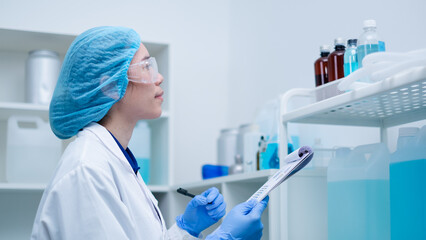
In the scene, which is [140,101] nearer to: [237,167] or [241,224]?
[241,224]

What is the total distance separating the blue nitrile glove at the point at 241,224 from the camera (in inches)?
54.2

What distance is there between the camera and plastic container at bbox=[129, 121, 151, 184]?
2.70m

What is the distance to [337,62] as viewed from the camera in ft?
5.56

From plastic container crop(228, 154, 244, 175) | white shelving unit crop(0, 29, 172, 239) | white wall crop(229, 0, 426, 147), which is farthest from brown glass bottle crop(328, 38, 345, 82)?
white shelving unit crop(0, 29, 172, 239)

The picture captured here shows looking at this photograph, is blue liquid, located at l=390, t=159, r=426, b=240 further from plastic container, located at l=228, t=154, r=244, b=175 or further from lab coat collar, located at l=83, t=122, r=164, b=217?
plastic container, located at l=228, t=154, r=244, b=175

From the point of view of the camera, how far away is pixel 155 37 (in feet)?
10.4

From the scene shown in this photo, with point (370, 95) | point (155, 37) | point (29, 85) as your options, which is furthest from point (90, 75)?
point (155, 37)

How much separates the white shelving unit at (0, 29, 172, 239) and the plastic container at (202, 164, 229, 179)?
0.74ft

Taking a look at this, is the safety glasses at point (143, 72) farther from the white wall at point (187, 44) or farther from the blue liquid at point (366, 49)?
the white wall at point (187, 44)

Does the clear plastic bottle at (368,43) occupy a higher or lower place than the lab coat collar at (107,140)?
higher

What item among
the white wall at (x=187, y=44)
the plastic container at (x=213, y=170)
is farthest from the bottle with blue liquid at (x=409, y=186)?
the white wall at (x=187, y=44)

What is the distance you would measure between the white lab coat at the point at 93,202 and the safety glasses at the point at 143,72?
231mm

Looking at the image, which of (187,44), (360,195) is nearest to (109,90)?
(360,195)

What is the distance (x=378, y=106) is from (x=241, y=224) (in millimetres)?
499
